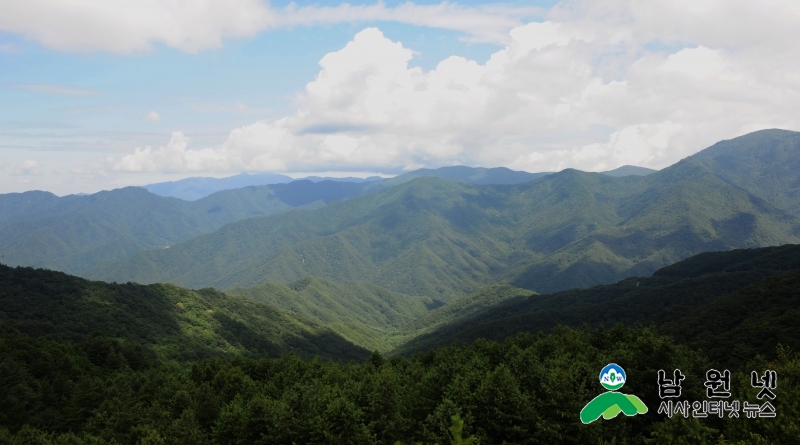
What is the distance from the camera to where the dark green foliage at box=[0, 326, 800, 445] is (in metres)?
38.9

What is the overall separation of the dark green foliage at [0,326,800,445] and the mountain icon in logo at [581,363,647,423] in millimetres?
2405

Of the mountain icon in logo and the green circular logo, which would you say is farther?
the green circular logo

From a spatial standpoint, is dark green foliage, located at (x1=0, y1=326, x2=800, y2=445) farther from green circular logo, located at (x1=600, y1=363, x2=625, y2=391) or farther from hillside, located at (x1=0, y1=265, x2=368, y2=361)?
hillside, located at (x1=0, y1=265, x2=368, y2=361)

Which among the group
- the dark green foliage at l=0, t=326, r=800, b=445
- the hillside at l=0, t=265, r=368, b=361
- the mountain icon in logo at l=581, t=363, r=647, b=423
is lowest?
the hillside at l=0, t=265, r=368, b=361

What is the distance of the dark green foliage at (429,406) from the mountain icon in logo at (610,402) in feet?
7.89

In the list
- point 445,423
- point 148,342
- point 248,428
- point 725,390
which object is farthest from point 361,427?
point 148,342

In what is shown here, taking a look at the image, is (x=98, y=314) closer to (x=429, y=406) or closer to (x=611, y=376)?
(x=429, y=406)

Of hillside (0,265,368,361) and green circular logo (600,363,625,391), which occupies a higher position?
green circular logo (600,363,625,391)

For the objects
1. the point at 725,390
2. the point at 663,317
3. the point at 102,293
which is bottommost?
the point at 663,317

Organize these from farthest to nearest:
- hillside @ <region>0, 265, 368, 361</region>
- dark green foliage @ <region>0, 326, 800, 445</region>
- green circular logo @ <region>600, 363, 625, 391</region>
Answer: hillside @ <region>0, 265, 368, 361</region> < dark green foliage @ <region>0, 326, 800, 445</region> < green circular logo @ <region>600, 363, 625, 391</region>

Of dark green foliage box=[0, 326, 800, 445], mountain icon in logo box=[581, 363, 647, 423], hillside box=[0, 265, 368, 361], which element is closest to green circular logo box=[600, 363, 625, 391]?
mountain icon in logo box=[581, 363, 647, 423]

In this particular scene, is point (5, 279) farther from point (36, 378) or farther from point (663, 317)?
point (663, 317)

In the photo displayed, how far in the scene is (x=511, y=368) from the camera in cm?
5488

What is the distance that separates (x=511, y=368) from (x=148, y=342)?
14453 centimetres
